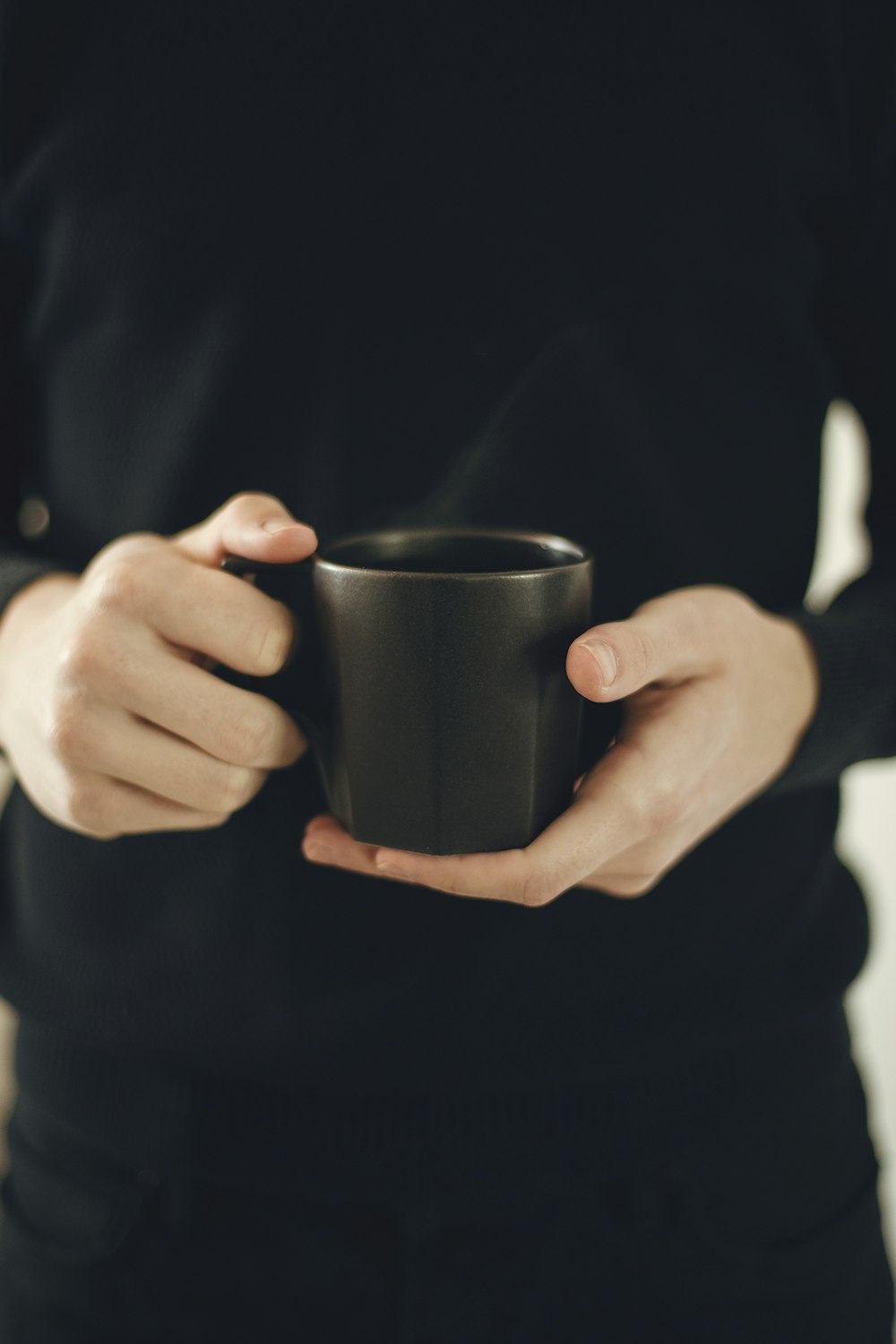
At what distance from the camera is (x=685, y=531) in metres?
0.76

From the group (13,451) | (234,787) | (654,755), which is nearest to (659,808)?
(654,755)

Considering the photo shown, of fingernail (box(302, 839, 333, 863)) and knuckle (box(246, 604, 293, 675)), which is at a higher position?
knuckle (box(246, 604, 293, 675))

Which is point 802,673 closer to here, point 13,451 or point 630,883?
point 630,883

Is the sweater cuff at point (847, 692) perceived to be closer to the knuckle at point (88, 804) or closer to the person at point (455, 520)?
the person at point (455, 520)

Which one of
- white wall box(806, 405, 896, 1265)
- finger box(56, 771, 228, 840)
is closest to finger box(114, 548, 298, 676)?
finger box(56, 771, 228, 840)

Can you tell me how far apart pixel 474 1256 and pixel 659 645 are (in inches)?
21.1

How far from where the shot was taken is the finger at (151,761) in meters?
0.58

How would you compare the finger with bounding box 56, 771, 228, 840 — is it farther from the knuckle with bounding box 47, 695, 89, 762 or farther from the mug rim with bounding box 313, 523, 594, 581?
the mug rim with bounding box 313, 523, 594, 581

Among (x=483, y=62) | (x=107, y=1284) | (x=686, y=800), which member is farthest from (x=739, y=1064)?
(x=483, y=62)

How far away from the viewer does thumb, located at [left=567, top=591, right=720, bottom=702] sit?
51cm

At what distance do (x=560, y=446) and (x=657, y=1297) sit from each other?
686 millimetres

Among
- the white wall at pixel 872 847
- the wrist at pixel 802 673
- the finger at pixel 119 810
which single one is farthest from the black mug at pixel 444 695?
the white wall at pixel 872 847

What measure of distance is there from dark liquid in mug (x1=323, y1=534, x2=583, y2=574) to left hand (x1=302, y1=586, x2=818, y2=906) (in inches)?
3.0

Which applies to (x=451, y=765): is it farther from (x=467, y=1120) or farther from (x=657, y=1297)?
(x=657, y=1297)
